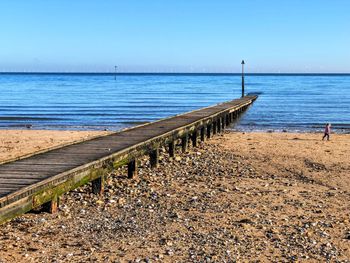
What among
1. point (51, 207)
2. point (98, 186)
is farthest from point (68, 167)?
point (98, 186)

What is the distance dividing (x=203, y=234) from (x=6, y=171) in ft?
12.8

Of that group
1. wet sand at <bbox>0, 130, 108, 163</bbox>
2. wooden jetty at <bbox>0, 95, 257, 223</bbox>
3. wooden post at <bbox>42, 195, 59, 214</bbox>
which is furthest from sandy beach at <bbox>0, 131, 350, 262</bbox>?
wet sand at <bbox>0, 130, 108, 163</bbox>

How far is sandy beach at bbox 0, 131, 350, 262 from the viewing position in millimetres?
7465

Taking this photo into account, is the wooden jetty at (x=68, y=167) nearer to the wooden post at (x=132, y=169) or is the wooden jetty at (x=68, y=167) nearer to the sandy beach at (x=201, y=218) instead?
the wooden post at (x=132, y=169)

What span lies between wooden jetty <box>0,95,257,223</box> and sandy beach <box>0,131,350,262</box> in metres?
0.61

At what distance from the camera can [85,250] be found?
7.52m

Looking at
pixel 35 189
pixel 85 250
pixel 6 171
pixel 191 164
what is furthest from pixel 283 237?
pixel 191 164

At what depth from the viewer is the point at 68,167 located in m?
9.59

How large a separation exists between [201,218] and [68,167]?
2808mm

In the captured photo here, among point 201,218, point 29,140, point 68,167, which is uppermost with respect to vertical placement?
point 68,167

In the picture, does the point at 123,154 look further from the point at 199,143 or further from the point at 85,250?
the point at 199,143

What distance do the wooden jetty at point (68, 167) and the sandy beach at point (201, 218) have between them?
61 cm

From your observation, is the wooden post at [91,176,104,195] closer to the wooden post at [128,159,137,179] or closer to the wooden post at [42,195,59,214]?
the wooden post at [42,195,59,214]

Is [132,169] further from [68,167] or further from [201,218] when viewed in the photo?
[201,218]
